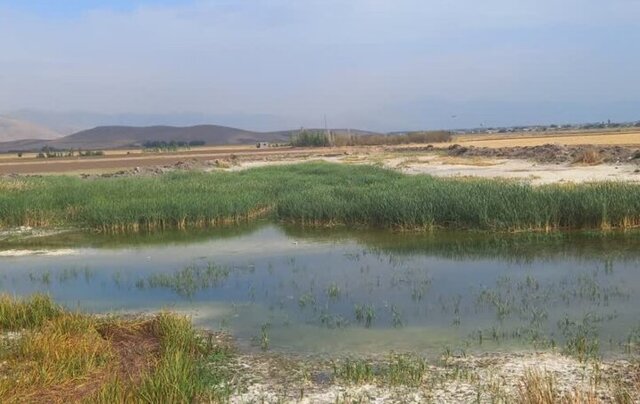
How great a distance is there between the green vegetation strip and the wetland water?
89 centimetres

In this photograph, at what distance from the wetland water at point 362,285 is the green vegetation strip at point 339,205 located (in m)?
0.89

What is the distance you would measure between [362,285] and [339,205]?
856cm

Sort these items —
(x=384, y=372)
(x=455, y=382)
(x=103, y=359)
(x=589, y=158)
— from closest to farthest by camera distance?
1. (x=455, y=382)
2. (x=384, y=372)
3. (x=103, y=359)
4. (x=589, y=158)

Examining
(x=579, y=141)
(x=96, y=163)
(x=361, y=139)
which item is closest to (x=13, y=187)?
(x=96, y=163)

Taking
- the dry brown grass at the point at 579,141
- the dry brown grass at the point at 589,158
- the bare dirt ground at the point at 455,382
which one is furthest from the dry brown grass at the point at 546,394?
the dry brown grass at the point at 579,141

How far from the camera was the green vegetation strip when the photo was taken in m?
17.2

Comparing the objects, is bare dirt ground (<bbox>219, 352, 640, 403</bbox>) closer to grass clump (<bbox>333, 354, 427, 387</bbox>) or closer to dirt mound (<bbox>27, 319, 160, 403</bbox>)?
grass clump (<bbox>333, 354, 427, 387</bbox>)

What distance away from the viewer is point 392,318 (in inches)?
384

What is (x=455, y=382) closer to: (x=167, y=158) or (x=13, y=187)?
(x=13, y=187)

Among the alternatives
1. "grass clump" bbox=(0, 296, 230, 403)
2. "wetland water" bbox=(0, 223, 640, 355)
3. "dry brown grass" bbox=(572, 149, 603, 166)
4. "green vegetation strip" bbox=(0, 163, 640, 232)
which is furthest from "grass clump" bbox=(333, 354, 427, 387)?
→ "dry brown grass" bbox=(572, 149, 603, 166)

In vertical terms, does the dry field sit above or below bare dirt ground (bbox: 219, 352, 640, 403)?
above

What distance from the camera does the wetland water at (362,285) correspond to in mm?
8820

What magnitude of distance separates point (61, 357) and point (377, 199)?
13.7 m

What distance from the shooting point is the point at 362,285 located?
40.1 feet
